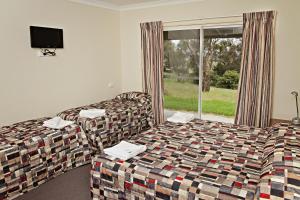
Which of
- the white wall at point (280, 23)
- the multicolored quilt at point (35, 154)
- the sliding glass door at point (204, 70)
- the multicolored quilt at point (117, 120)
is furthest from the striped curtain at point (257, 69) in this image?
the multicolored quilt at point (35, 154)

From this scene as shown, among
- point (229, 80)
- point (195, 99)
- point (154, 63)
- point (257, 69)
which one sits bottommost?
point (195, 99)

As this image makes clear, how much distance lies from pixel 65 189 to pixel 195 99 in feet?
9.53

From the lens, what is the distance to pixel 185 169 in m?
1.99

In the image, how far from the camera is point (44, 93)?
3.77 meters

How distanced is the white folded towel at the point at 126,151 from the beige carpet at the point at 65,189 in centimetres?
67

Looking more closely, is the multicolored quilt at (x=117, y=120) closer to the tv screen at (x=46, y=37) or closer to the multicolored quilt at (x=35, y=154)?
the multicolored quilt at (x=35, y=154)

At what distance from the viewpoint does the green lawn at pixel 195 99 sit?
175 inches

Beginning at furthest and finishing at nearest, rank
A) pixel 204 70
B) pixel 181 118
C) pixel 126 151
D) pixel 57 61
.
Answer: pixel 204 70 → pixel 57 61 → pixel 181 118 → pixel 126 151

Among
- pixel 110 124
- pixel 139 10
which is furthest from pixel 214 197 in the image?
pixel 139 10

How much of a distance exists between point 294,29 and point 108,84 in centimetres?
349

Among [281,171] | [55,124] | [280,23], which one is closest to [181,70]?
[280,23]

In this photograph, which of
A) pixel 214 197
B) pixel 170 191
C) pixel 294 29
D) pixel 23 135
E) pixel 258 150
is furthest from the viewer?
pixel 294 29

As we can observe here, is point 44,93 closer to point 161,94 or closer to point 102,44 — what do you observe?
point 102,44

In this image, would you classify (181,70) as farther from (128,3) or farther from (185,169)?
(185,169)
